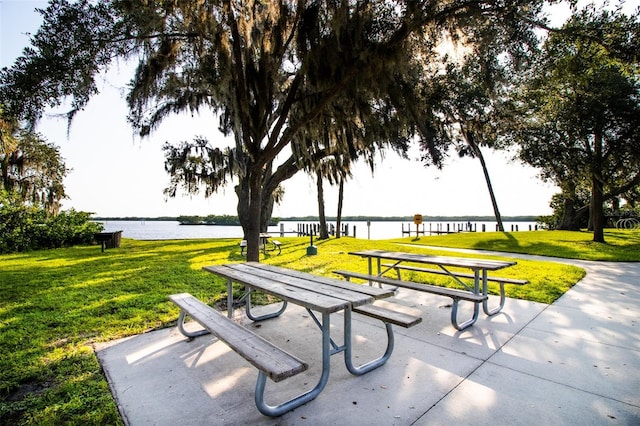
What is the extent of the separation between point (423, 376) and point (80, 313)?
4.27 meters

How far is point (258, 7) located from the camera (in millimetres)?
4160

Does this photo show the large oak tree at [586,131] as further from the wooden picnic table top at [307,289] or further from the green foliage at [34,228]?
the green foliage at [34,228]

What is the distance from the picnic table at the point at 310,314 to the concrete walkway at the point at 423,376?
0.33ft

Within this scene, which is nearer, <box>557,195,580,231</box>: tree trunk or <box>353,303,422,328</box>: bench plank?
<box>353,303,422,328</box>: bench plank

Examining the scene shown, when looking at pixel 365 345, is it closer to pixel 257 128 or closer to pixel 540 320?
pixel 540 320

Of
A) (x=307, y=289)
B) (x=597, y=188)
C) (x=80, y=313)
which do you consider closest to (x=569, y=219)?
(x=597, y=188)

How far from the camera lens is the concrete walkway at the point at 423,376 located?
6.44 ft

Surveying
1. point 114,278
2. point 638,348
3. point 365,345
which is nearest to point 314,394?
point 365,345

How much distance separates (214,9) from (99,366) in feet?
13.1

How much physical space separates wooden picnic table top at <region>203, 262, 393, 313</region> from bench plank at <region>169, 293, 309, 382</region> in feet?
1.17

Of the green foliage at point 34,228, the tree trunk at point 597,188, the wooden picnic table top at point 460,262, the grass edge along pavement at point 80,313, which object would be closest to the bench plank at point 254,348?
the grass edge along pavement at point 80,313

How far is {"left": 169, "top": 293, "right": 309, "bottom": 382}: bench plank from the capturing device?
1754 millimetres

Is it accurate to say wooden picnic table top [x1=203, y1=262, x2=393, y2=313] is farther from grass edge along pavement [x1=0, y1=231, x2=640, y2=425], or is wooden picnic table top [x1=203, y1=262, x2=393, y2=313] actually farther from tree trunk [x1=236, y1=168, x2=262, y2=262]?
tree trunk [x1=236, y1=168, x2=262, y2=262]

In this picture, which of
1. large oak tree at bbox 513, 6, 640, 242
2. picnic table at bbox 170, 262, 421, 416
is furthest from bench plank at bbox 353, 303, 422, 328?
large oak tree at bbox 513, 6, 640, 242
